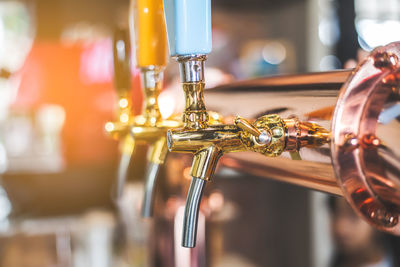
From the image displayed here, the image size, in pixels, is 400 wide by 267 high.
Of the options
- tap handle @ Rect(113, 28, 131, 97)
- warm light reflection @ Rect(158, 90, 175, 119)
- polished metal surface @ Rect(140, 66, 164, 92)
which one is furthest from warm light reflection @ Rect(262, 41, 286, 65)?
polished metal surface @ Rect(140, 66, 164, 92)

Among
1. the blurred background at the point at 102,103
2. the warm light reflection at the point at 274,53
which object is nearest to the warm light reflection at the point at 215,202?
the blurred background at the point at 102,103

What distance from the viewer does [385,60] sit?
353 mm

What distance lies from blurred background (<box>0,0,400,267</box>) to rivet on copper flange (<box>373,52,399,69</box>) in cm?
182

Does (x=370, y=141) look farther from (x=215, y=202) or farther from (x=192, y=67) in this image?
(x=215, y=202)

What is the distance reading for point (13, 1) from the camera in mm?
2381

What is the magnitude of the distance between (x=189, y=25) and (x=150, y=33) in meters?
0.13

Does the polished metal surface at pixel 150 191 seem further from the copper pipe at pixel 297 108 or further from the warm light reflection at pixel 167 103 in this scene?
the warm light reflection at pixel 167 103

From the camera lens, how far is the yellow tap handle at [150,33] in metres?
0.48

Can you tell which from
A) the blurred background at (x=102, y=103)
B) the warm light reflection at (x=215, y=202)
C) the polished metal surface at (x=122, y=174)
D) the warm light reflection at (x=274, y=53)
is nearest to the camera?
the polished metal surface at (x=122, y=174)

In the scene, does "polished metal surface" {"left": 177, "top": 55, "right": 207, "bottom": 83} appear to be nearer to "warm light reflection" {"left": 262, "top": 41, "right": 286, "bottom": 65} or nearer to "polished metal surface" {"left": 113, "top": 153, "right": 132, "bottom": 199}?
"polished metal surface" {"left": 113, "top": 153, "right": 132, "bottom": 199}

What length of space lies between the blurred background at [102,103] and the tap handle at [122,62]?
1542 millimetres

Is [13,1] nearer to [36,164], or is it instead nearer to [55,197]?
[36,164]

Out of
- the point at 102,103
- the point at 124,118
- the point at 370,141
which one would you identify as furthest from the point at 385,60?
the point at 102,103

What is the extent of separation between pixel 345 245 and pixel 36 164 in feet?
5.65
